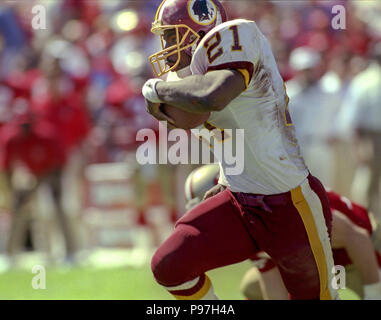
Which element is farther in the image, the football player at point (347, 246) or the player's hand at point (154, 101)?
the football player at point (347, 246)

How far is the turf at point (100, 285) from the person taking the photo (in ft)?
18.9

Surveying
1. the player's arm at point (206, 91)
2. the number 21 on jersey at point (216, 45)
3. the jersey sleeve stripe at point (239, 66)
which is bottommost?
the player's arm at point (206, 91)

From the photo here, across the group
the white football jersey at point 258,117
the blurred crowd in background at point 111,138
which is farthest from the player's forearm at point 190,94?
the blurred crowd in background at point 111,138

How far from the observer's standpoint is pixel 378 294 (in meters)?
4.12

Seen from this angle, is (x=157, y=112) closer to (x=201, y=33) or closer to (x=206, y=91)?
(x=206, y=91)

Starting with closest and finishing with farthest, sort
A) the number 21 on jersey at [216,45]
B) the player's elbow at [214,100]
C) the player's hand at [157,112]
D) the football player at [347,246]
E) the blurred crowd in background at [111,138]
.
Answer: the player's elbow at [214,100]
the number 21 on jersey at [216,45]
the player's hand at [157,112]
the football player at [347,246]
the blurred crowd in background at [111,138]

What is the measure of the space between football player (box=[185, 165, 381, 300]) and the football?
2.96 feet

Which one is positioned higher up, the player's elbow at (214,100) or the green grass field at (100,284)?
the player's elbow at (214,100)

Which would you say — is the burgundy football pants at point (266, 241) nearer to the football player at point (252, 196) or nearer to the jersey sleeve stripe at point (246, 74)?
the football player at point (252, 196)

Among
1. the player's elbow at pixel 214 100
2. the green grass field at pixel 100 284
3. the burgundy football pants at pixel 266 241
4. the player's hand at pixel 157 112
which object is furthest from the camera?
the green grass field at pixel 100 284

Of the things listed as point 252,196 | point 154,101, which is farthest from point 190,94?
point 252,196

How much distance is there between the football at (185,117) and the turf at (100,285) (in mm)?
2422
